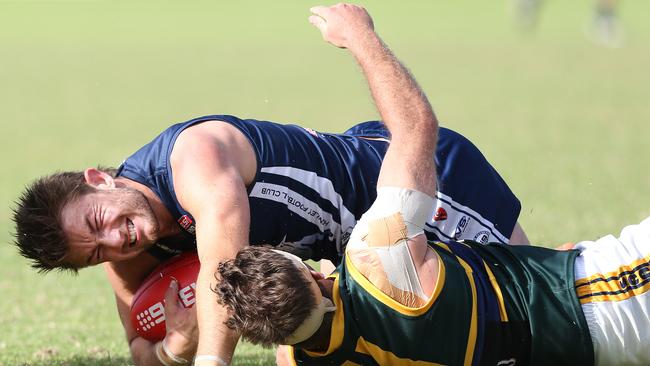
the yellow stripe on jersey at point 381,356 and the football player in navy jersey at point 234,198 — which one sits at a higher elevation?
the football player in navy jersey at point 234,198

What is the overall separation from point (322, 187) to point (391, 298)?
49.0 inches

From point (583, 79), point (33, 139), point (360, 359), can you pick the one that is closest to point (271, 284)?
point (360, 359)

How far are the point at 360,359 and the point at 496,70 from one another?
21.4 metres

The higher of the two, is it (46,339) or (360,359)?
(360,359)

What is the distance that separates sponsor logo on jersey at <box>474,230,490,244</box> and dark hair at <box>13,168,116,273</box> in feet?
6.43

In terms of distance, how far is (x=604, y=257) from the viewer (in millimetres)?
4324

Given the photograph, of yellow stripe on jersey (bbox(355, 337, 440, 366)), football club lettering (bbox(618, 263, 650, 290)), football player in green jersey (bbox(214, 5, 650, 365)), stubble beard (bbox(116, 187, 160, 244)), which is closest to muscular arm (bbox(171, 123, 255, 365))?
football player in green jersey (bbox(214, 5, 650, 365))

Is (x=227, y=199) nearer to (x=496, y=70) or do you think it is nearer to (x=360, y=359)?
(x=360, y=359)

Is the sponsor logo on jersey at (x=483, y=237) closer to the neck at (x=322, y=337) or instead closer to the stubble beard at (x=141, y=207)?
the neck at (x=322, y=337)

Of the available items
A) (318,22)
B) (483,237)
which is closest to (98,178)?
(318,22)

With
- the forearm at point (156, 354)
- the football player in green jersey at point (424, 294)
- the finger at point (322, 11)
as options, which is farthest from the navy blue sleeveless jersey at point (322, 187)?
the football player in green jersey at point (424, 294)

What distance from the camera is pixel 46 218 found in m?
4.66

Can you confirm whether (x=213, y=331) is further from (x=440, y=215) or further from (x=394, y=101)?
(x=440, y=215)

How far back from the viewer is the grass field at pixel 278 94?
9414mm
